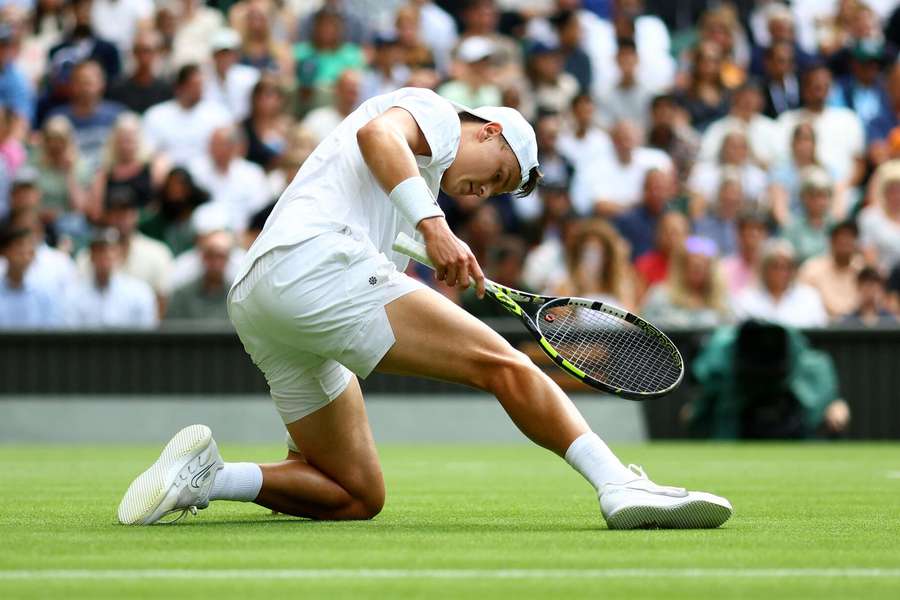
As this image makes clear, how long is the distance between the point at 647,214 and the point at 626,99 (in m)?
2.10

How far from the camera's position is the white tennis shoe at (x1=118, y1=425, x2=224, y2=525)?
562cm

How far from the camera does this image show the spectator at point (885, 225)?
14445mm

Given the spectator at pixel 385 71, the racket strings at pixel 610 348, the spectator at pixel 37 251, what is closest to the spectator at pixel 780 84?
the spectator at pixel 385 71

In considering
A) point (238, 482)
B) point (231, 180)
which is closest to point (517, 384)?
point (238, 482)

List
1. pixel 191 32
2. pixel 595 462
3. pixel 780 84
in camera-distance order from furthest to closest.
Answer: pixel 780 84, pixel 191 32, pixel 595 462

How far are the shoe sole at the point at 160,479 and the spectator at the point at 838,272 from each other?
9.05 metres

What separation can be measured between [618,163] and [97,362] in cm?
509

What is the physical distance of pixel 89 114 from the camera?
15.1 meters

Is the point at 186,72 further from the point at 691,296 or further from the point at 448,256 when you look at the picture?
the point at 448,256

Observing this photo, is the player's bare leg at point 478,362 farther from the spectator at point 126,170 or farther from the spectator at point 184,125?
the spectator at point 184,125

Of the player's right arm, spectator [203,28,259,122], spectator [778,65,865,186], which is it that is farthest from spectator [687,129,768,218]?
the player's right arm

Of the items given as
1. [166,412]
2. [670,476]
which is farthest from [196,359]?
[670,476]

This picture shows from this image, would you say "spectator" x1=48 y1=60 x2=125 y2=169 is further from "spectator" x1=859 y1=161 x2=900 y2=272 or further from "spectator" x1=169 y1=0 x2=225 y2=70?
"spectator" x1=859 y1=161 x2=900 y2=272

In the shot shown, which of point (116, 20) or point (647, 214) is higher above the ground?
point (116, 20)
